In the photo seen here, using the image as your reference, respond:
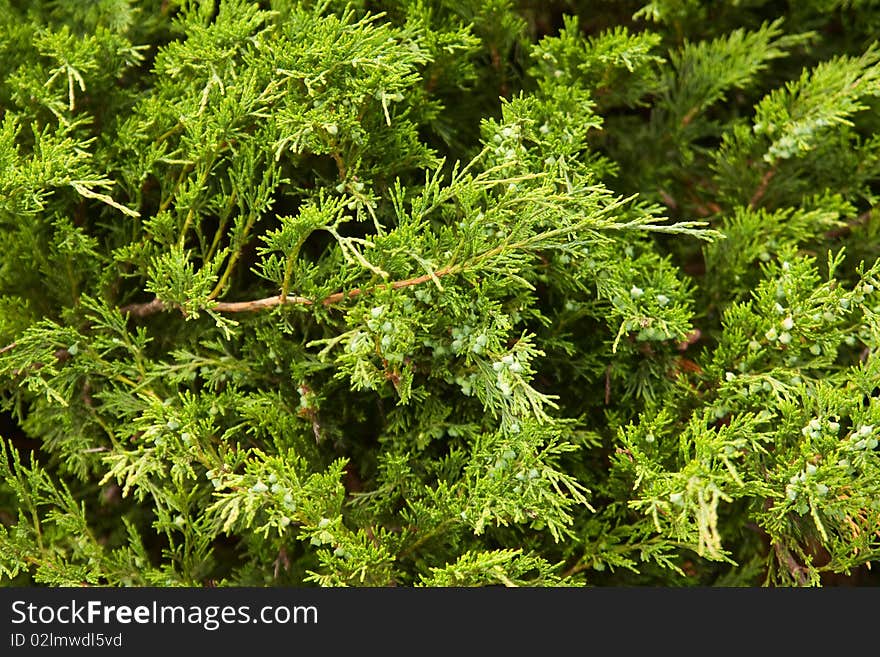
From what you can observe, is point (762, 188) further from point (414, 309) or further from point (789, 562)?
point (414, 309)

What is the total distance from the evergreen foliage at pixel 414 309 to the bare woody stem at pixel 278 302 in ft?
0.04

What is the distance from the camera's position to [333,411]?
1869 mm

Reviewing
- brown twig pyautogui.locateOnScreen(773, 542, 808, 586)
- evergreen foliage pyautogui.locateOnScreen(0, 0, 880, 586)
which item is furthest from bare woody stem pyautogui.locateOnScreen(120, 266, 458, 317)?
brown twig pyautogui.locateOnScreen(773, 542, 808, 586)

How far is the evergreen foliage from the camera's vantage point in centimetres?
155

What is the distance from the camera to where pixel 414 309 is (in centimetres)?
156

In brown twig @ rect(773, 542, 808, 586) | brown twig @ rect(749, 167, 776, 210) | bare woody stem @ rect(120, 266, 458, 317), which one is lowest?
brown twig @ rect(773, 542, 808, 586)

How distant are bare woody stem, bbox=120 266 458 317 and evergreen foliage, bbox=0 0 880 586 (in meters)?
0.01

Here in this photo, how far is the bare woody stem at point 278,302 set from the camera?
153 cm

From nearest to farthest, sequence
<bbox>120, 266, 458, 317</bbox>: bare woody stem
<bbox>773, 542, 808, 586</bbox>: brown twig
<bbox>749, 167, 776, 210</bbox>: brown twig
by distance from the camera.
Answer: <bbox>120, 266, 458, 317</bbox>: bare woody stem < <bbox>773, 542, 808, 586</bbox>: brown twig < <bbox>749, 167, 776, 210</bbox>: brown twig

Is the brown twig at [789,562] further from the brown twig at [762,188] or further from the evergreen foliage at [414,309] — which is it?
the brown twig at [762,188]

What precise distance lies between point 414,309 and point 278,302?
31cm

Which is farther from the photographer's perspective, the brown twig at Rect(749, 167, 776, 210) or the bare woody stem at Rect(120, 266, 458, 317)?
the brown twig at Rect(749, 167, 776, 210)

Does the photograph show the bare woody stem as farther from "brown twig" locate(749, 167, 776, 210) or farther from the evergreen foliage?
"brown twig" locate(749, 167, 776, 210)

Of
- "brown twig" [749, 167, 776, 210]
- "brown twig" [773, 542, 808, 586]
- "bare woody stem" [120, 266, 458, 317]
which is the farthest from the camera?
"brown twig" [749, 167, 776, 210]
